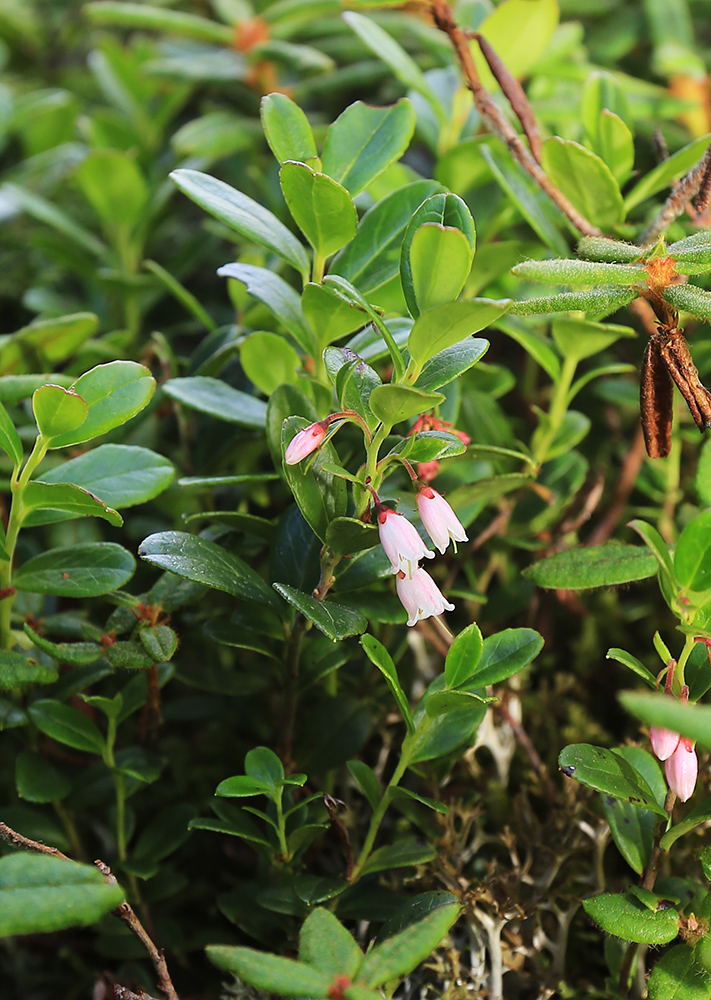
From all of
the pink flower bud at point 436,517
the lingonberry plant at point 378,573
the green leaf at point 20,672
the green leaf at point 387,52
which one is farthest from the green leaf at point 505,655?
the green leaf at point 387,52

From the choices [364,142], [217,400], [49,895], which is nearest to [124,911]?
[49,895]

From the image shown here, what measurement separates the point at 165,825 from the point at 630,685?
2.56ft

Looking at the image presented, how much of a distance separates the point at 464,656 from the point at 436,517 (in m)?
0.15

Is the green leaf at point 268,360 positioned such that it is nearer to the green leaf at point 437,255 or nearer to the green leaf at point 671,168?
the green leaf at point 437,255

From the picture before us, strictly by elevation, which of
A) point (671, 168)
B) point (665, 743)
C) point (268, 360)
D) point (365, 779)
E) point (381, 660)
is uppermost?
point (671, 168)

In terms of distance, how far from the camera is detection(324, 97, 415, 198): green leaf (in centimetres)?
103

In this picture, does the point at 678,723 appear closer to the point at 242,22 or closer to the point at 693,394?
the point at 693,394

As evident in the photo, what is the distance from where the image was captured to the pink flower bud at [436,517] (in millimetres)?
883

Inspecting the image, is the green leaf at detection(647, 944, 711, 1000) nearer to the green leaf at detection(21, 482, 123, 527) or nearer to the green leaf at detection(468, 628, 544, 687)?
the green leaf at detection(468, 628, 544, 687)

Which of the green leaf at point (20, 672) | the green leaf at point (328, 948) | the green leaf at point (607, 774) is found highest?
the green leaf at point (20, 672)

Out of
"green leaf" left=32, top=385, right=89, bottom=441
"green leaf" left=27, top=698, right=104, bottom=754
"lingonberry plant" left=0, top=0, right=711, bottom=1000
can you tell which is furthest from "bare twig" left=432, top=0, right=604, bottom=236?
"green leaf" left=27, top=698, right=104, bottom=754

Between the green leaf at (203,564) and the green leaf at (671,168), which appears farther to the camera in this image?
the green leaf at (671,168)

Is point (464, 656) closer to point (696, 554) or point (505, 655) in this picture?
point (505, 655)

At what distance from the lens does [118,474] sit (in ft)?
3.38
